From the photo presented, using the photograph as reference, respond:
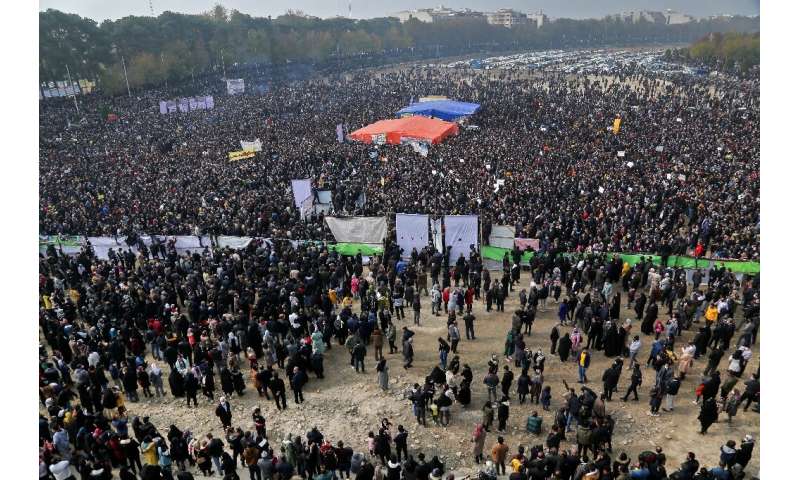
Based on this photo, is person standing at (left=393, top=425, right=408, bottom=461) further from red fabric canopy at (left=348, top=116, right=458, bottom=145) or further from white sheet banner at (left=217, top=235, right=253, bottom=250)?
red fabric canopy at (left=348, top=116, right=458, bottom=145)

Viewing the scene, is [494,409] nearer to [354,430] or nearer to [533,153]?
[354,430]

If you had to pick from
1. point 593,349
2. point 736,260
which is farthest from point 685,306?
point 736,260

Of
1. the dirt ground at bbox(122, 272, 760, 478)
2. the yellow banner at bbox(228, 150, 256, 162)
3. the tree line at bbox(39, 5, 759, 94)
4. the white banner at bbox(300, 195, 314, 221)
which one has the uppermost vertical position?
the tree line at bbox(39, 5, 759, 94)

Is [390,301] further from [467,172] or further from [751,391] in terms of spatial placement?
[467,172]

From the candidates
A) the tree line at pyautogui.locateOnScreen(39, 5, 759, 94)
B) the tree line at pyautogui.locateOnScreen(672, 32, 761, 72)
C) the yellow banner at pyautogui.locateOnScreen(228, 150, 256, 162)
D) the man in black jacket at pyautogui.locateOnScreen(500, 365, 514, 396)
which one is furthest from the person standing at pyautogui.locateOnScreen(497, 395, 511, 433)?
the tree line at pyautogui.locateOnScreen(672, 32, 761, 72)

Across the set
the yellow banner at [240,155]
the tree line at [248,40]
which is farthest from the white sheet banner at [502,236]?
the tree line at [248,40]

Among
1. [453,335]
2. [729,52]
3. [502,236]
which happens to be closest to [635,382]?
[453,335]

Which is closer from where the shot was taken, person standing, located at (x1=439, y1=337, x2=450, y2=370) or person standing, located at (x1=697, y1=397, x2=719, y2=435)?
person standing, located at (x1=697, y1=397, x2=719, y2=435)
